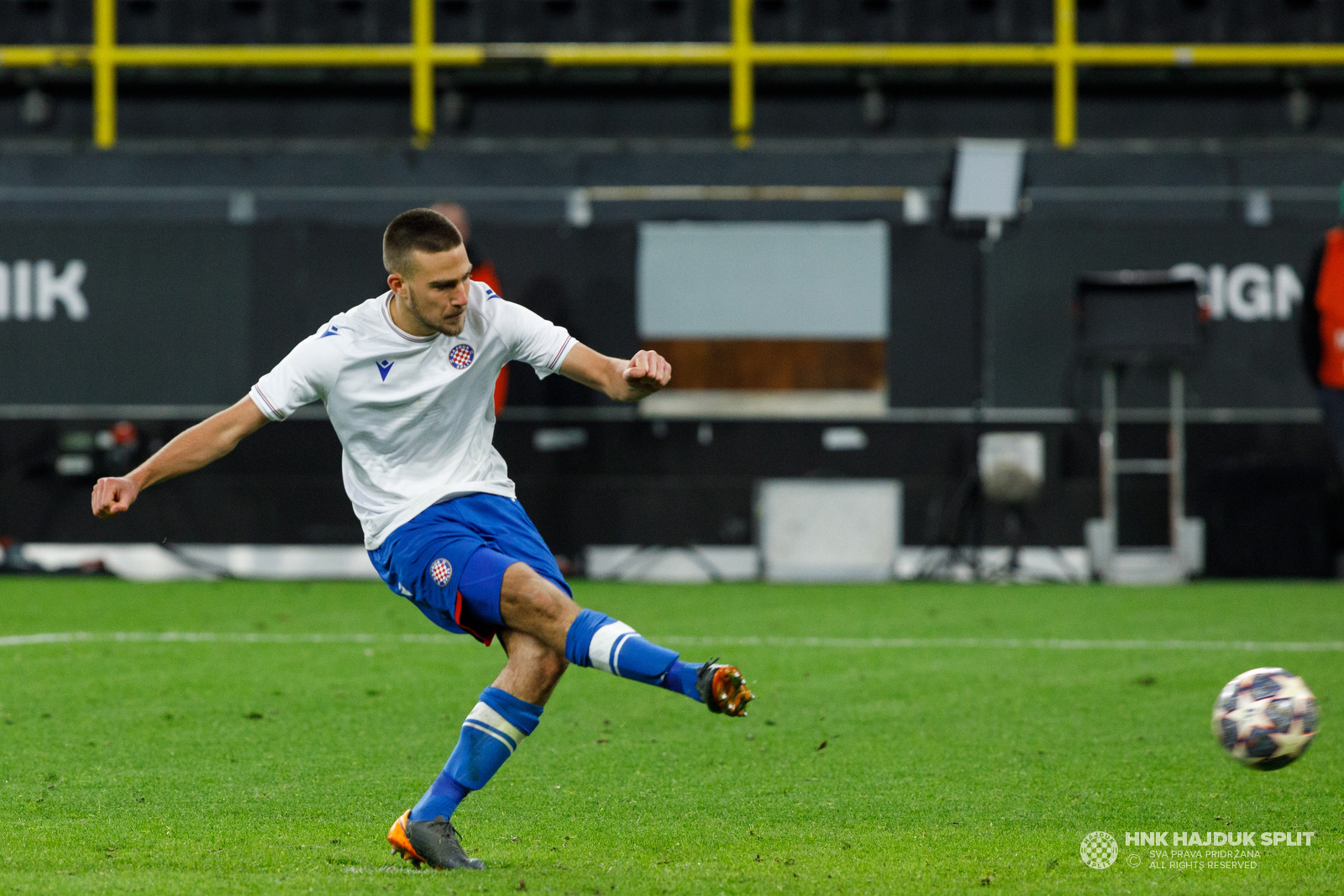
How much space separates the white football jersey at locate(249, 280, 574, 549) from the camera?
15.2 ft

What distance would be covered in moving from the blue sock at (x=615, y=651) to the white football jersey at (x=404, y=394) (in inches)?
24.9

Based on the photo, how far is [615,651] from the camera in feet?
13.6

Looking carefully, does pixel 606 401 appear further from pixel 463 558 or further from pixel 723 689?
pixel 723 689

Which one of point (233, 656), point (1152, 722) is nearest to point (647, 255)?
point (233, 656)

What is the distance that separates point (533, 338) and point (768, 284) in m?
8.58

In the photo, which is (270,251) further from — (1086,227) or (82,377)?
(1086,227)

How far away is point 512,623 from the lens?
4.43m

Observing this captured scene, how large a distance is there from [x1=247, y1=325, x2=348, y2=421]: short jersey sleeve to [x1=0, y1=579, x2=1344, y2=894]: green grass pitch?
3.94ft

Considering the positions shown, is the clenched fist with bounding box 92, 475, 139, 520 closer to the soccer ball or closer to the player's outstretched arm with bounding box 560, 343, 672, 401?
the player's outstretched arm with bounding box 560, 343, 672, 401

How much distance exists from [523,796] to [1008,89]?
17236mm

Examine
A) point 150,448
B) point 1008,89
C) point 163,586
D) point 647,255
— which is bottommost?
point 163,586

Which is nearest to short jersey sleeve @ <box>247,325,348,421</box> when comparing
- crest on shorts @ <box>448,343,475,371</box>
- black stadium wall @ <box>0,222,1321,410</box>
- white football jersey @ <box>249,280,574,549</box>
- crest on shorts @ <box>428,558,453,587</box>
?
white football jersey @ <box>249,280,574,549</box>

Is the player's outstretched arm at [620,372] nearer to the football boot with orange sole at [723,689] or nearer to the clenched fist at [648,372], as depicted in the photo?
the clenched fist at [648,372]

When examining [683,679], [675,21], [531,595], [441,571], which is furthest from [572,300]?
[683,679]
